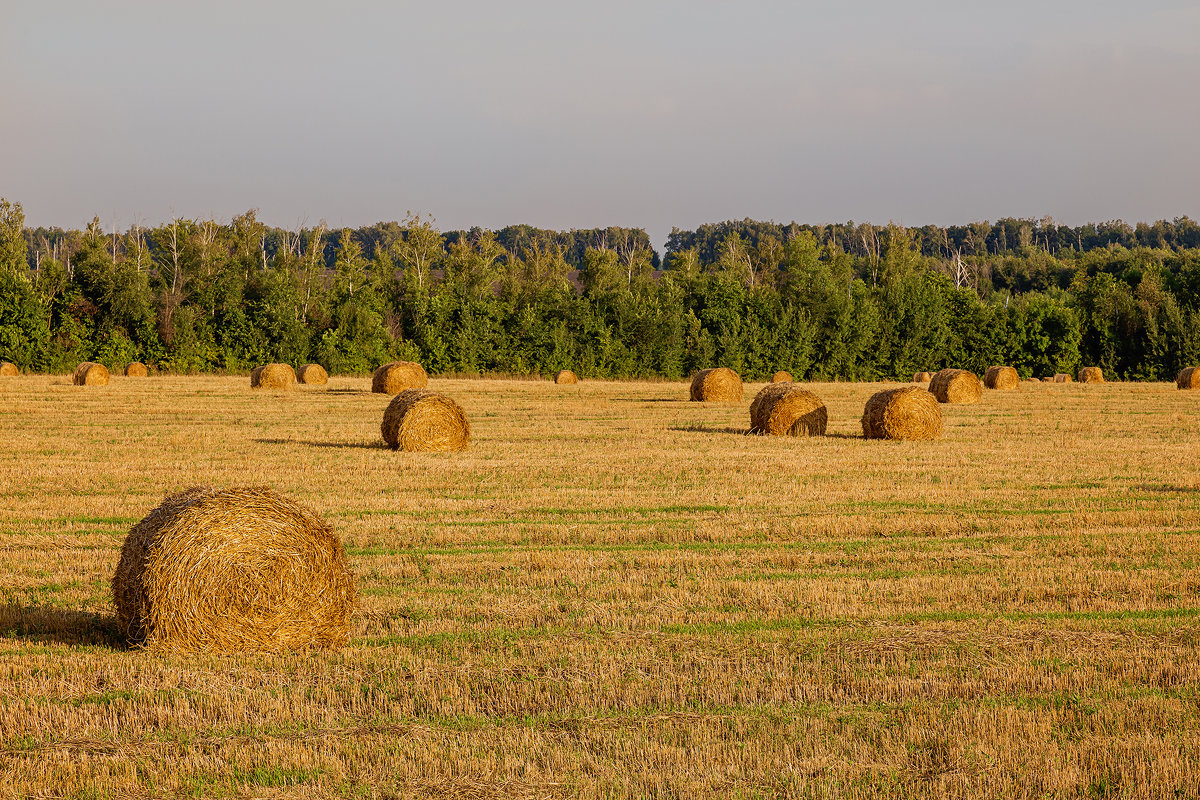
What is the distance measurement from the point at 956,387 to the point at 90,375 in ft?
87.3

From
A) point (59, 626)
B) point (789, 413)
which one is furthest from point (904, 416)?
point (59, 626)

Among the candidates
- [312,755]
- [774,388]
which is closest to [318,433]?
[774,388]

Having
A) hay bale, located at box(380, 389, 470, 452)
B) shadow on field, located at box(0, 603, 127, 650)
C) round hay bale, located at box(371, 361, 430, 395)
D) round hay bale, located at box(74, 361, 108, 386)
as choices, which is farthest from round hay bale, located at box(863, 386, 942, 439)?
round hay bale, located at box(74, 361, 108, 386)

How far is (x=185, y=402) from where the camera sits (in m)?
30.7

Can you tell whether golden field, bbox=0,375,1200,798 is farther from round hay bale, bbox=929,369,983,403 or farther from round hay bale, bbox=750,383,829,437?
round hay bale, bbox=929,369,983,403

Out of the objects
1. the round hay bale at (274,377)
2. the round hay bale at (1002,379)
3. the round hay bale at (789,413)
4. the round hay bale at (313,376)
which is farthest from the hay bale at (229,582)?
the round hay bale at (1002,379)

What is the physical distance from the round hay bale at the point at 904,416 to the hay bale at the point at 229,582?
1497cm

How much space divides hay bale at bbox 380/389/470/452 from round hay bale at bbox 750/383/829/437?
5.79 meters

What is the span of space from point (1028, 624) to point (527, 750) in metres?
4.02

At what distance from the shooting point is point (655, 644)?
7.55 meters

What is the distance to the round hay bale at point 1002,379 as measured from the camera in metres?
43.0

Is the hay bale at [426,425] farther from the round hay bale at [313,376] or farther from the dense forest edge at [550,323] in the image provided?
the dense forest edge at [550,323]

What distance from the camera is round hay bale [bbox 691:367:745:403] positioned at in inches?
1332

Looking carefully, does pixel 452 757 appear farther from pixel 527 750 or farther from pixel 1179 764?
pixel 1179 764
